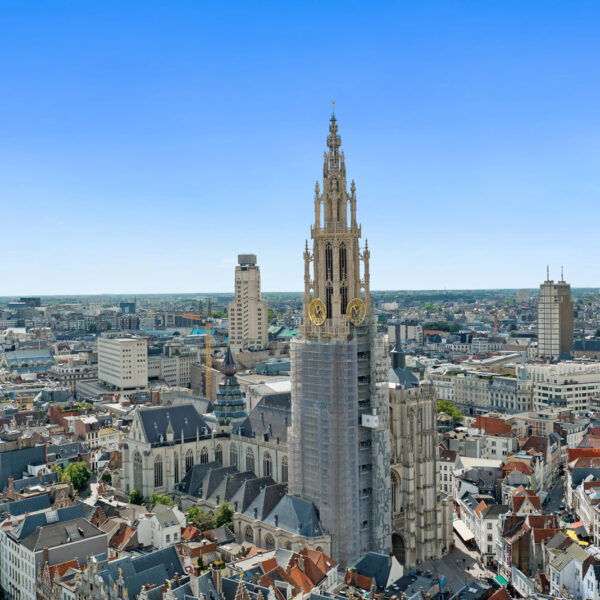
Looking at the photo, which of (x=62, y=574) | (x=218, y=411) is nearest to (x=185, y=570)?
(x=62, y=574)

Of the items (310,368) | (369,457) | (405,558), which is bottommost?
(405,558)

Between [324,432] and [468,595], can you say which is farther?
[324,432]

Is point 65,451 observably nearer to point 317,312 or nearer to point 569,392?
point 317,312

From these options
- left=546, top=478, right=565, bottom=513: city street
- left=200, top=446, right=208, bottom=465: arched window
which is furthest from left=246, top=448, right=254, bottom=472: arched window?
left=546, top=478, right=565, bottom=513: city street

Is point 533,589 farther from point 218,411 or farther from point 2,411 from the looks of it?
point 2,411

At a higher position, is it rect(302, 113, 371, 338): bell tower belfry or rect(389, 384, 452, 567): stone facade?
rect(302, 113, 371, 338): bell tower belfry

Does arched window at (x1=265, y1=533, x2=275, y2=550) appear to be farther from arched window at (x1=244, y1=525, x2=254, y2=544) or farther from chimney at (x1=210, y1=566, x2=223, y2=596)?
chimney at (x1=210, y1=566, x2=223, y2=596)

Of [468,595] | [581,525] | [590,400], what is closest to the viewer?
[468,595]
